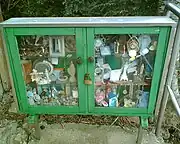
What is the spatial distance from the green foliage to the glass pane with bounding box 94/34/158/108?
472 millimetres

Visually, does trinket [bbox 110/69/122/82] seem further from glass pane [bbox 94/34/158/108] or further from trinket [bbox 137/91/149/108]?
trinket [bbox 137/91/149/108]

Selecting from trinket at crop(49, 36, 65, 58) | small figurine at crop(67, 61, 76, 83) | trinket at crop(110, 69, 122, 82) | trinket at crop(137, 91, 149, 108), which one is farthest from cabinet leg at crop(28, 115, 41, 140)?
trinket at crop(137, 91, 149, 108)

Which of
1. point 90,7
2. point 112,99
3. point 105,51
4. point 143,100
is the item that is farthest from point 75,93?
point 90,7

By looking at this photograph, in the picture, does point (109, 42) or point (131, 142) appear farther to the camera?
point (131, 142)

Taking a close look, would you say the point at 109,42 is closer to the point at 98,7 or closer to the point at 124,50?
the point at 124,50

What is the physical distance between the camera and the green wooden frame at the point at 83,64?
130cm

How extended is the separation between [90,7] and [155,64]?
747mm

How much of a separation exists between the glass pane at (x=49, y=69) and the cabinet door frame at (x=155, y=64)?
11 cm

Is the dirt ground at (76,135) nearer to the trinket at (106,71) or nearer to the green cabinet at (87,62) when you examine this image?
the green cabinet at (87,62)

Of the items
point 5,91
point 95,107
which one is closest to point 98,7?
point 95,107

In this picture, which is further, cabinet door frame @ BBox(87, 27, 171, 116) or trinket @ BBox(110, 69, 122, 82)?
trinket @ BBox(110, 69, 122, 82)

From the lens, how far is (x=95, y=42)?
4.53 ft

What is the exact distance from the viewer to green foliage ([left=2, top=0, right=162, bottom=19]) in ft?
5.82

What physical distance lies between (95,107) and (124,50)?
0.45m
